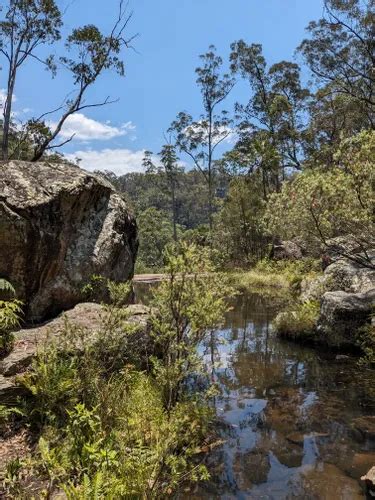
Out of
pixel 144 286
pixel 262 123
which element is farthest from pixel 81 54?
pixel 262 123

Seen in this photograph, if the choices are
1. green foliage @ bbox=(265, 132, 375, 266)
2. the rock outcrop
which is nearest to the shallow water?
the rock outcrop

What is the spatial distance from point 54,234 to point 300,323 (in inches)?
271

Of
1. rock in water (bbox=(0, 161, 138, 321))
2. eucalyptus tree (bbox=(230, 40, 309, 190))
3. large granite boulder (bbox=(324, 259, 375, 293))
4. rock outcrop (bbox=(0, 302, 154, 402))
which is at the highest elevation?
eucalyptus tree (bbox=(230, 40, 309, 190))

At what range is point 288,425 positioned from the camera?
6.49 metres

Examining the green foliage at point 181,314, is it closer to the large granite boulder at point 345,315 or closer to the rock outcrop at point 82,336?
A: the rock outcrop at point 82,336

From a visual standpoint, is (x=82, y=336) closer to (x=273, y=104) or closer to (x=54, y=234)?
(x=54, y=234)

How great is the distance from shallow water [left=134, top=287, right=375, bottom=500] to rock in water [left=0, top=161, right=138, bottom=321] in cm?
293

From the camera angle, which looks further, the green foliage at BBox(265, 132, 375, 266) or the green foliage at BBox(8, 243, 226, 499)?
the green foliage at BBox(265, 132, 375, 266)

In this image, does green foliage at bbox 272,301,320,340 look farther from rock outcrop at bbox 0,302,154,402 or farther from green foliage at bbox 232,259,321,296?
green foliage at bbox 232,259,321,296

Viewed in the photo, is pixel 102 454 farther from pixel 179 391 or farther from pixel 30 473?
pixel 179 391

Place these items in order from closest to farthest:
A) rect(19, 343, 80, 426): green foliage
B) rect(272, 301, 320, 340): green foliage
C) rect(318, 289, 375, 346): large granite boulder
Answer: rect(19, 343, 80, 426): green foliage, rect(318, 289, 375, 346): large granite boulder, rect(272, 301, 320, 340): green foliage

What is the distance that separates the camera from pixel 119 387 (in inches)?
223

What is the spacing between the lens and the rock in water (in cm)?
736

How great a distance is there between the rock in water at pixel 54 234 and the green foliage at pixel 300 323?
4.93 metres
